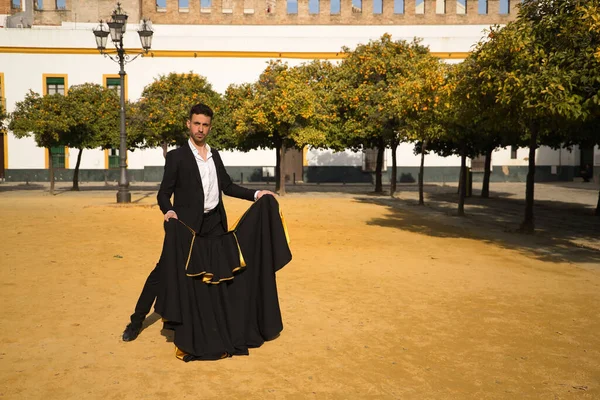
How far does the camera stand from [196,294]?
4727mm

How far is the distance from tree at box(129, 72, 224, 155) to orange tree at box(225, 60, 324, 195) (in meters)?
1.96

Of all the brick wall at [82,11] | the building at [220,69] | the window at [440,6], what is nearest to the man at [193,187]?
the building at [220,69]

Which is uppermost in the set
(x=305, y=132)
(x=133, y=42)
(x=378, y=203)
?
(x=133, y=42)

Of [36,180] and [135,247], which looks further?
[36,180]

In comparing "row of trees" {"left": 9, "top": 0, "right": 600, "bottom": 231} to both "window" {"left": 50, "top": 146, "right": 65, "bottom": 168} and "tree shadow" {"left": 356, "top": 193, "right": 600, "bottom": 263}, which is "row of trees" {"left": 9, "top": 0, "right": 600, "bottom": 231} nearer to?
"tree shadow" {"left": 356, "top": 193, "right": 600, "bottom": 263}

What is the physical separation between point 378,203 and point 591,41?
40.5ft

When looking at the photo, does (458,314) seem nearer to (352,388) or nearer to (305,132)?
(352,388)

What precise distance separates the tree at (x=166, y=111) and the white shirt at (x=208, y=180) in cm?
1844

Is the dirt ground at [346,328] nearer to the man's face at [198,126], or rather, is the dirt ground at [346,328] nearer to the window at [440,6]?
the man's face at [198,126]

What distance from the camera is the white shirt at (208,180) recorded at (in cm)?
495

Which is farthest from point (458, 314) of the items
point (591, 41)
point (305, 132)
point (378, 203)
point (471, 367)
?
point (305, 132)

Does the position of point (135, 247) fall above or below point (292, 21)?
below

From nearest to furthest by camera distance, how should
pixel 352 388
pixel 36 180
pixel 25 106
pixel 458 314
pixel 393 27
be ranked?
pixel 352 388
pixel 458 314
pixel 25 106
pixel 36 180
pixel 393 27

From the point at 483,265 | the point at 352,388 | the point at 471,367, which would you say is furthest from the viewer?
the point at 483,265
